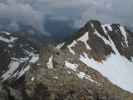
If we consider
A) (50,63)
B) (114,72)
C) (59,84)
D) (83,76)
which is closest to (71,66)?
(50,63)

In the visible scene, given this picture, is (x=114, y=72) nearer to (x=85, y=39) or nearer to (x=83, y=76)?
(x=85, y=39)

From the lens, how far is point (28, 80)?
4200 inches

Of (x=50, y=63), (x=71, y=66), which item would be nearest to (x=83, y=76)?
(x=71, y=66)

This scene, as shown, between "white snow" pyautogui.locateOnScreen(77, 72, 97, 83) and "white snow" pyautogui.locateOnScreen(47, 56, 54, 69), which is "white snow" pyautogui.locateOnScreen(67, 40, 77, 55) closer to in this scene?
"white snow" pyautogui.locateOnScreen(47, 56, 54, 69)

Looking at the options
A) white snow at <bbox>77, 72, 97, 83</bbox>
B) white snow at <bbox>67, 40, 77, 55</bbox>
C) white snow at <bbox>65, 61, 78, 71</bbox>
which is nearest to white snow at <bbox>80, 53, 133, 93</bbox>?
white snow at <bbox>67, 40, 77, 55</bbox>

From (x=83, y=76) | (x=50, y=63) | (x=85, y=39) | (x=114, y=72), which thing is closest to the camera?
(x=83, y=76)

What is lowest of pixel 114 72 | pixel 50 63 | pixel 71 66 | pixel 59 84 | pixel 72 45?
pixel 59 84

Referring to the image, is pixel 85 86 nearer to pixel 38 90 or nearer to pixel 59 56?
pixel 38 90

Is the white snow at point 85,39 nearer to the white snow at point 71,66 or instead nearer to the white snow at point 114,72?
the white snow at point 114,72

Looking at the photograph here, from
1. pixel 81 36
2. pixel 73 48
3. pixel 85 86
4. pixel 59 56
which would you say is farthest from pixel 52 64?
pixel 81 36

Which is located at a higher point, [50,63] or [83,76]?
[50,63]

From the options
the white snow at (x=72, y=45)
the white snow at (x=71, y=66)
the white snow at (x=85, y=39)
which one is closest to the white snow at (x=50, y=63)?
the white snow at (x=71, y=66)

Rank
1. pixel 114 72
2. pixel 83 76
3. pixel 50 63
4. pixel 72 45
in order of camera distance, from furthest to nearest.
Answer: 1. pixel 114 72
2. pixel 72 45
3. pixel 50 63
4. pixel 83 76

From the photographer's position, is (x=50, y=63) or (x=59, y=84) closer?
(x=59, y=84)
